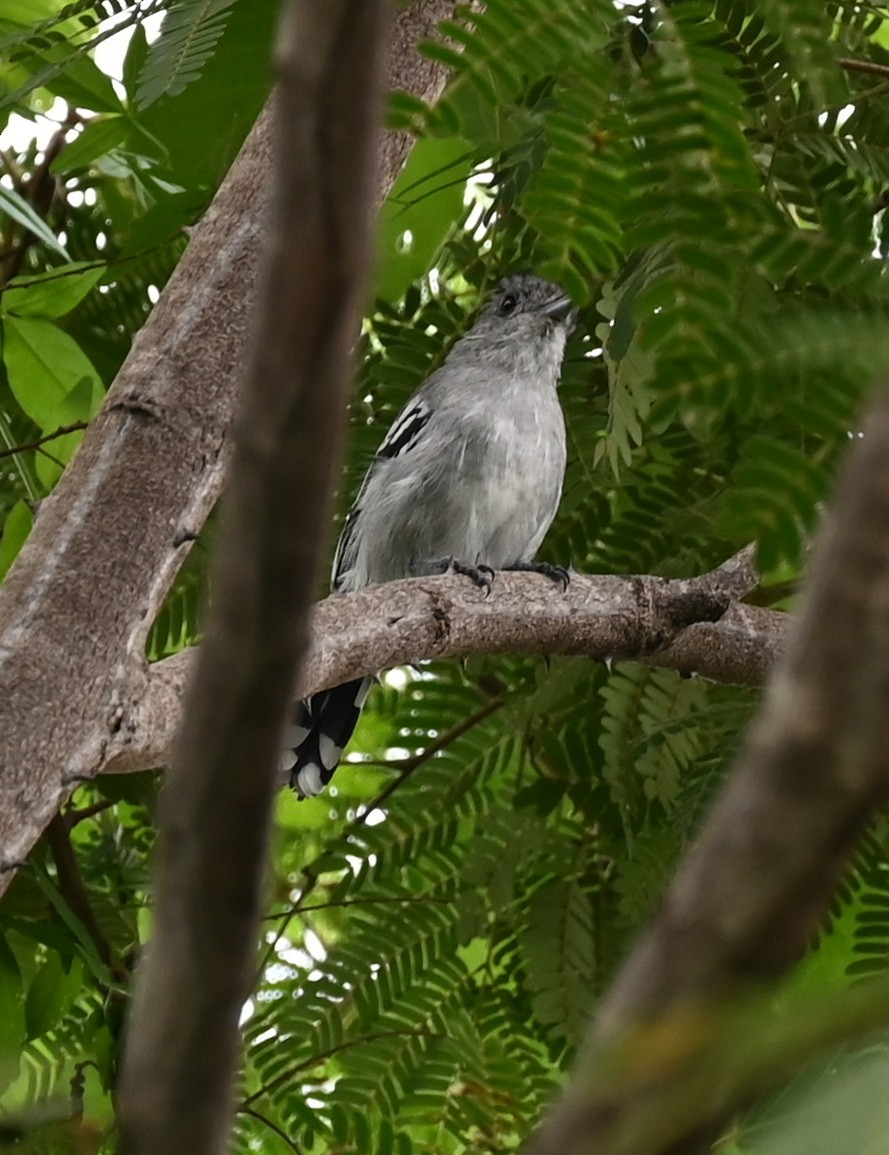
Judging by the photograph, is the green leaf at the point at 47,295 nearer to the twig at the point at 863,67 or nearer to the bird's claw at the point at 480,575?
the bird's claw at the point at 480,575

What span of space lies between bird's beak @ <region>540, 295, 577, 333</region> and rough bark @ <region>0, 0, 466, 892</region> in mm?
1764

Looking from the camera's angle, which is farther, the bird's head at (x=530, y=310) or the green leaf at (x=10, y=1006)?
the bird's head at (x=530, y=310)

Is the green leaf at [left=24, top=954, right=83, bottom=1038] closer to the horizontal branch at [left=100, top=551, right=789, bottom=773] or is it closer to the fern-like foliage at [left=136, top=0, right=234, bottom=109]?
the horizontal branch at [left=100, top=551, right=789, bottom=773]

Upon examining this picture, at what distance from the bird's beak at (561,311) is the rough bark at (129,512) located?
176 cm

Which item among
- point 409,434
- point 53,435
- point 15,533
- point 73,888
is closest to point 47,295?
point 53,435

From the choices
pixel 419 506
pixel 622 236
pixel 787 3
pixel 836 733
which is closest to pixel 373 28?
pixel 836 733

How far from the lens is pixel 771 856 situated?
18.5 inches

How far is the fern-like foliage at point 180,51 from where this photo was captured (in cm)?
197

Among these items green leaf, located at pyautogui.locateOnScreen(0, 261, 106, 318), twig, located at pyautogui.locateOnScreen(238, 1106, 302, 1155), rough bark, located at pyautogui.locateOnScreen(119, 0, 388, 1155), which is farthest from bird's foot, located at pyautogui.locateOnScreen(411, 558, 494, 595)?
rough bark, located at pyautogui.locateOnScreen(119, 0, 388, 1155)

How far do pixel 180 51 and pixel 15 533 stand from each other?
722mm

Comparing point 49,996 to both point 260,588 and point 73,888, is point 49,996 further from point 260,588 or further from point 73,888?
point 260,588

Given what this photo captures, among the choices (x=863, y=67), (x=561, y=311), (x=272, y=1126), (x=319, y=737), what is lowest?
(x=272, y=1126)

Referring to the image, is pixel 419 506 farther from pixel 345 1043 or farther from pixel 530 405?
pixel 345 1043

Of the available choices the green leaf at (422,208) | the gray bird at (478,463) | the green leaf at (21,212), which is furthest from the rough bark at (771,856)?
the gray bird at (478,463)
